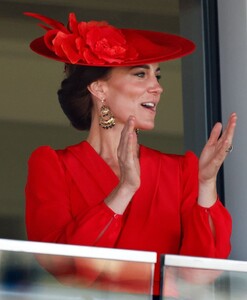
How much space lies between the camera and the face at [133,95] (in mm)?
3582

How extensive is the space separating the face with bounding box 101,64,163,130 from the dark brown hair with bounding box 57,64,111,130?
41 mm

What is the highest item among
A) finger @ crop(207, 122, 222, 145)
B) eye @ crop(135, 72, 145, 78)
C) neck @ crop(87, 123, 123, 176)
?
eye @ crop(135, 72, 145, 78)

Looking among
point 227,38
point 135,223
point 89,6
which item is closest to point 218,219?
point 135,223

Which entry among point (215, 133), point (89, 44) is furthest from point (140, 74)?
Result: point (215, 133)

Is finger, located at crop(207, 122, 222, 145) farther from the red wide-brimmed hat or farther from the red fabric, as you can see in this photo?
the red wide-brimmed hat

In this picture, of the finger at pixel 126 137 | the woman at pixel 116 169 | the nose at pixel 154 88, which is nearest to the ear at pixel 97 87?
the woman at pixel 116 169

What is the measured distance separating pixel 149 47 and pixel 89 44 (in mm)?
196

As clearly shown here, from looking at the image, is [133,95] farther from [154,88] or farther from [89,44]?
[89,44]

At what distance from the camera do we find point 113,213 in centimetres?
330

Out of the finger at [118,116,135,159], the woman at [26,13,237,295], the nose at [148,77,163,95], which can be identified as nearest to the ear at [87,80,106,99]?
the woman at [26,13,237,295]

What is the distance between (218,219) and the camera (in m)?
3.44

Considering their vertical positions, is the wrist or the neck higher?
the neck

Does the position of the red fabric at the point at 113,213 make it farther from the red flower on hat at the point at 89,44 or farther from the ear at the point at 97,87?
the red flower on hat at the point at 89,44

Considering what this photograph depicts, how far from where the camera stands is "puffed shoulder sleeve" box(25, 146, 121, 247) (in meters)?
3.29
